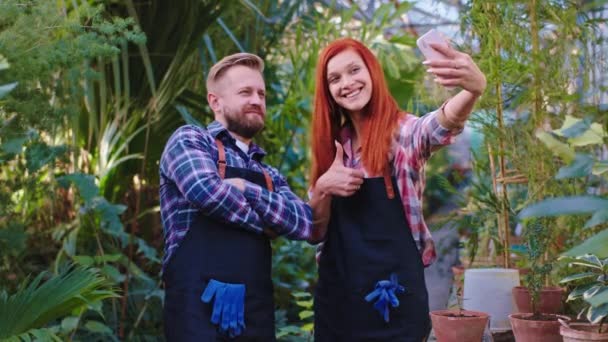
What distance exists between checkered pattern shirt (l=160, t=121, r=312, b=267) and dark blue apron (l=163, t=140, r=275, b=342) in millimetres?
37

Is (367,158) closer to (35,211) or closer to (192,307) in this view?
(192,307)

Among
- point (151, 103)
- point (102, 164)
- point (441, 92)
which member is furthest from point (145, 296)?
point (441, 92)

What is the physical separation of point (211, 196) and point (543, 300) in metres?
1.37

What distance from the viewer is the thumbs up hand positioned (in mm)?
2029

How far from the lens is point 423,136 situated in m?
2.00

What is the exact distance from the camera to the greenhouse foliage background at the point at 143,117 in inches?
97.0

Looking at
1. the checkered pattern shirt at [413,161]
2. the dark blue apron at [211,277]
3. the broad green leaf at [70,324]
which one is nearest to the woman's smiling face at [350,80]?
the checkered pattern shirt at [413,161]

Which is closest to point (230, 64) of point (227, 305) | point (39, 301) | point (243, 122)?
point (243, 122)

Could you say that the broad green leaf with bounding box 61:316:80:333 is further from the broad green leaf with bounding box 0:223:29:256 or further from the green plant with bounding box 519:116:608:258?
the green plant with bounding box 519:116:608:258

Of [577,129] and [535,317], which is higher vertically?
[577,129]

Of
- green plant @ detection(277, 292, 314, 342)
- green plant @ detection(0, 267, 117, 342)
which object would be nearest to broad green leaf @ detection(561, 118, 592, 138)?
green plant @ detection(0, 267, 117, 342)

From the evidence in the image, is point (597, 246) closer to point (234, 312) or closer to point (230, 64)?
point (234, 312)

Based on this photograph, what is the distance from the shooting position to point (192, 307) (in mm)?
1979

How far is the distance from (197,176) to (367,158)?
457mm
